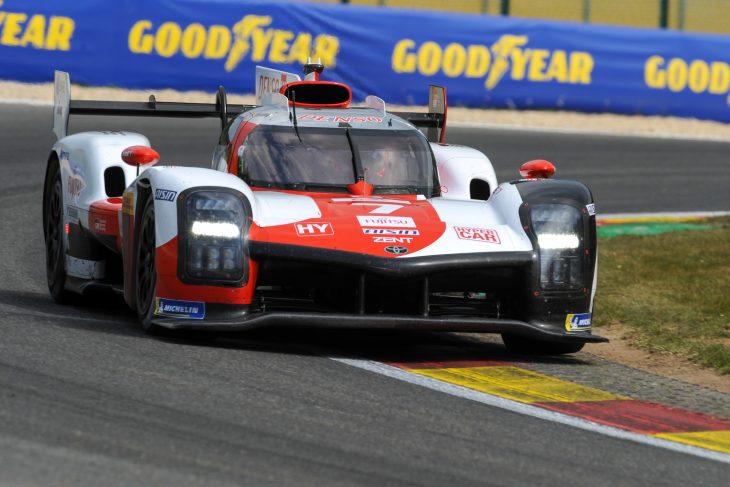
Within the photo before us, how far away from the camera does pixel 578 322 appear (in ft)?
25.0

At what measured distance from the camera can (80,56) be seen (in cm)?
2080

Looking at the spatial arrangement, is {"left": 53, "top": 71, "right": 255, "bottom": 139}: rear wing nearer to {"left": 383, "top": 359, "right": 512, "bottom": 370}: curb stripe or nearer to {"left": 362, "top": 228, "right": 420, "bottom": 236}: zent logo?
{"left": 362, "top": 228, "right": 420, "bottom": 236}: zent logo

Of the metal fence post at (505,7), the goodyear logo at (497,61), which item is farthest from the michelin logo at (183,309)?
the metal fence post at (505,7)

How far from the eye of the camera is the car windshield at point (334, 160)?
27.3 ft

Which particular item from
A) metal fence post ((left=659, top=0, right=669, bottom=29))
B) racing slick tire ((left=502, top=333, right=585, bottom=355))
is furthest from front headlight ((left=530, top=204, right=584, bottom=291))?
metal fence post ((left=659, top=0, right=669, bottom=29))

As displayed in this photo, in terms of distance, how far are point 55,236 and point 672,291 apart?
14.1ft

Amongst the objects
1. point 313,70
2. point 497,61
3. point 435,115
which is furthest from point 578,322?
point 497,61

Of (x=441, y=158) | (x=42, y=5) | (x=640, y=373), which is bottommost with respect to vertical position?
(x=640, y=373)

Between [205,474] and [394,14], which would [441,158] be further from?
[394,14]

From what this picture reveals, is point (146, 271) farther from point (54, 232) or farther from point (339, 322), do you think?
point (54, 232)

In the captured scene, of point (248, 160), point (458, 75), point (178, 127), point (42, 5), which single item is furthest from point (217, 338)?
point (458, 75)

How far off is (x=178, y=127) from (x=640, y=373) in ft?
43.6

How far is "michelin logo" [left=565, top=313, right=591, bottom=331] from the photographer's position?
7555 millimetres

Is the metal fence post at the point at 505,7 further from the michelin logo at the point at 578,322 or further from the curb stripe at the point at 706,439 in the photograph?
the curb stripe at the point at 706,439
